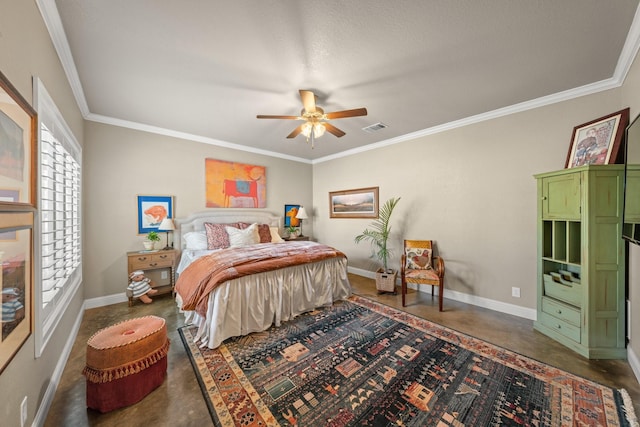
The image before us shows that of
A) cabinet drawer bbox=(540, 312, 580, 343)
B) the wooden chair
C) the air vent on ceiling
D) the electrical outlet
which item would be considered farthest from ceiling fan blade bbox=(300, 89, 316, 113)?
cabinet drawer bbox=(540, 312, 580, 343)

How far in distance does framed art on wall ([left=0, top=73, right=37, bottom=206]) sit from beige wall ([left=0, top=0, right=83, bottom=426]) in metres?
0.12

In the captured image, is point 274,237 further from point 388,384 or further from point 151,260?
point 388,384

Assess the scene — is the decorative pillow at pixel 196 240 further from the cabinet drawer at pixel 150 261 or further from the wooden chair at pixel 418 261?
the wooden chair at pixel 418 261

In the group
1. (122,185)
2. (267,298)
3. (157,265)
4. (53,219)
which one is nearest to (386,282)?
(267,298)

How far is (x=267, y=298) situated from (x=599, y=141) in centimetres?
395

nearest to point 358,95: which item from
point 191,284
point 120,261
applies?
point 191,284

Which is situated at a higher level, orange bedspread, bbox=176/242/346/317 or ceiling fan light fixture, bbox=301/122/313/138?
ceiling fan light fixture, bbox=301/122/313/138

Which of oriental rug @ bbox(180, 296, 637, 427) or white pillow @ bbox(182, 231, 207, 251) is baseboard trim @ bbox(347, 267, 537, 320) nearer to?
oriental rug @ bbox(180, 296, 637, 427)

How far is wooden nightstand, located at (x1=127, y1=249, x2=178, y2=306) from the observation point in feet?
10.8

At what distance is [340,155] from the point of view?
5.21 meters

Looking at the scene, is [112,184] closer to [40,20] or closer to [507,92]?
[40,20]

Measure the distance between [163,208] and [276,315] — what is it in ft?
8.78

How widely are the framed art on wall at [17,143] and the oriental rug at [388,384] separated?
5.71ft

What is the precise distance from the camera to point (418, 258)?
12.0 ft
